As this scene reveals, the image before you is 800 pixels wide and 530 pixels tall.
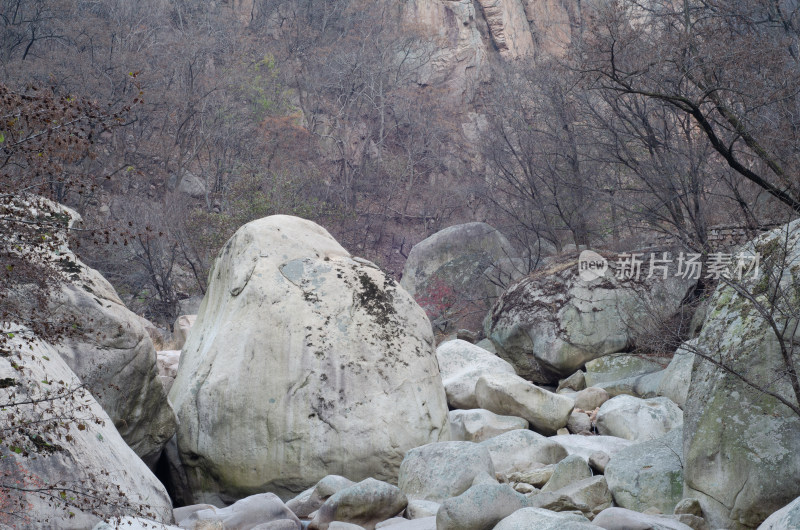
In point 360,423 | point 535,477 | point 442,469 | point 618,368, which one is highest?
point 360,423

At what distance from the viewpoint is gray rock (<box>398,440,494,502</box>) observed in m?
5.81

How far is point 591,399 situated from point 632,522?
5.27 meters

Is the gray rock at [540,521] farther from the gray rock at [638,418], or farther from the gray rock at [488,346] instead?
the gray rock at [488,346]

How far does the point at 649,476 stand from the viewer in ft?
18.4

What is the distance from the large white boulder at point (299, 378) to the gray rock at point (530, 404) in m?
1.37

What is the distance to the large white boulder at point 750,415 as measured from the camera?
4.61m

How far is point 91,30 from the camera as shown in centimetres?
2278

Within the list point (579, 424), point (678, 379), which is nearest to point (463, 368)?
point (579, 424)

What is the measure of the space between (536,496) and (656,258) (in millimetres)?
7589

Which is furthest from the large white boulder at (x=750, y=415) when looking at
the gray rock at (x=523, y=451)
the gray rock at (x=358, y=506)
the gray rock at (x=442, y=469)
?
the gray rock at (x=358, y=506)

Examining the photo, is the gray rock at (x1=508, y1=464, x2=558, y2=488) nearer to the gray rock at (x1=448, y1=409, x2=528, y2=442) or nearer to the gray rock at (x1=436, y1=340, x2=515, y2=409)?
the gray rock at (x1=448, y1=409, x2=528, y2=442)

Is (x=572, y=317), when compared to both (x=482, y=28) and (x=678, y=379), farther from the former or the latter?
(x=482, y=28)

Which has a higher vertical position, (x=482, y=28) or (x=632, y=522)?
(x=482, y=28)

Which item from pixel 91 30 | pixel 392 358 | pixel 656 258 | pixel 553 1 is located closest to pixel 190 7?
pixel 91 30
